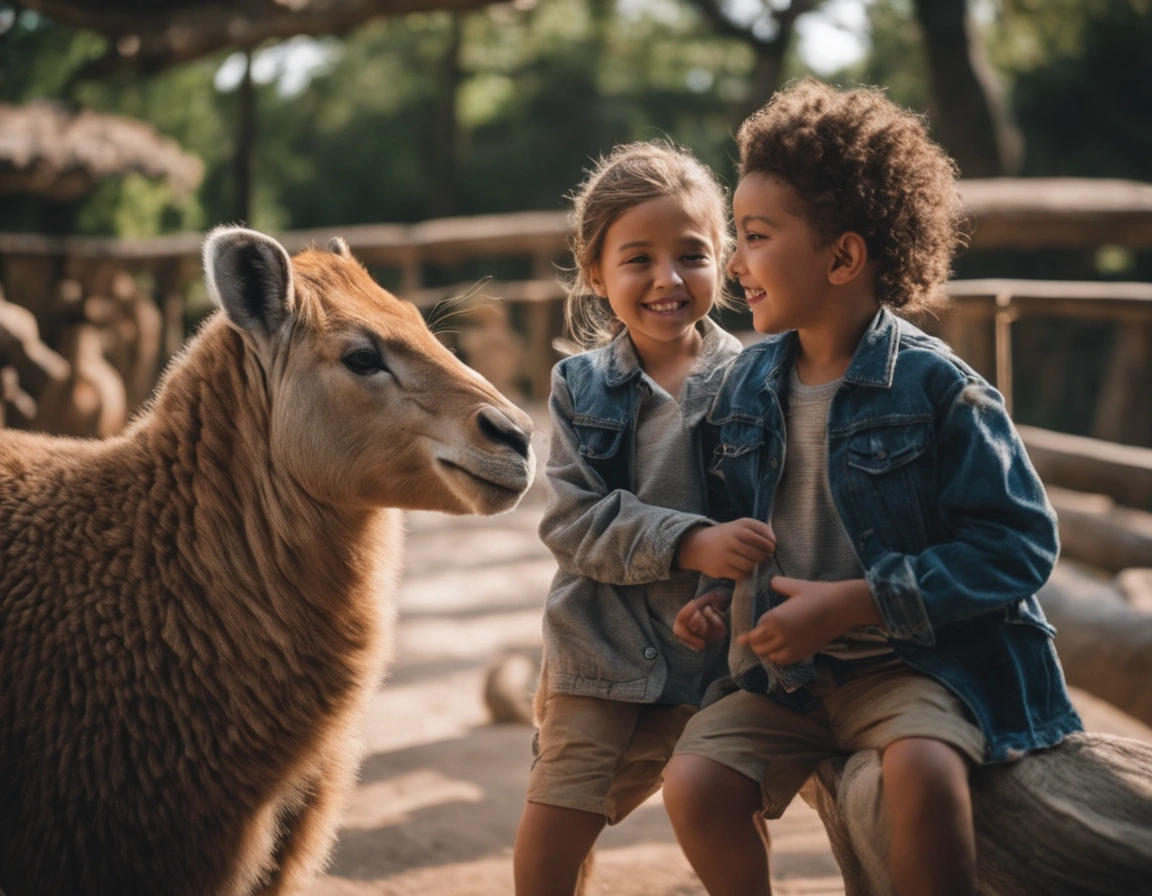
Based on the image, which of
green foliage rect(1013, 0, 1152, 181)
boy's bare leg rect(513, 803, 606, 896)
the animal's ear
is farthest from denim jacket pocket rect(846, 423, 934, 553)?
green foliage rect(1013, 0, 1152, 181)

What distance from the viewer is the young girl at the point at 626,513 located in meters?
2.81

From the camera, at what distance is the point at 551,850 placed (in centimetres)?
280

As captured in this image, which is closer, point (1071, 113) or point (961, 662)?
point (961, 662)

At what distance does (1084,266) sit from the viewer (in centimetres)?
1605

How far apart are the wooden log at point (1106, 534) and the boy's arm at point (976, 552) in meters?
4.44

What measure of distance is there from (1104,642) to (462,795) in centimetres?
292

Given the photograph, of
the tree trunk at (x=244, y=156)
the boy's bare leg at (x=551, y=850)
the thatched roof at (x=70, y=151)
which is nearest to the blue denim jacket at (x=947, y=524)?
the boy's bare leg at (x=551, y=850)

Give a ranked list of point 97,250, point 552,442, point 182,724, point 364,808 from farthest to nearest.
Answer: point 97,250 → point 364,808 → point 552,442 → point 182,724

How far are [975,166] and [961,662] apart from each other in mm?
14715

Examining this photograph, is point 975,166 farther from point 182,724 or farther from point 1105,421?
point 182,724

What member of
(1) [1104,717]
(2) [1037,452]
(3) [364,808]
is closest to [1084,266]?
(2) [1037,452]

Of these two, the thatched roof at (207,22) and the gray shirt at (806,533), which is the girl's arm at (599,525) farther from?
the thatched roof at (207,22)

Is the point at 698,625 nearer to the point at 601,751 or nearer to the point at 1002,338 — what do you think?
the point at 601,751

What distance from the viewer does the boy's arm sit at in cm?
236
